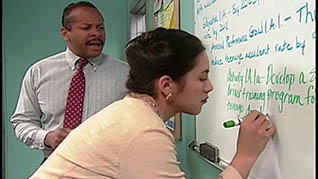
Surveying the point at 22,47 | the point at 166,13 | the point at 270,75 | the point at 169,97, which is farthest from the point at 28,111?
the point at 22,47

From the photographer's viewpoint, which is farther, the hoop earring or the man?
the man

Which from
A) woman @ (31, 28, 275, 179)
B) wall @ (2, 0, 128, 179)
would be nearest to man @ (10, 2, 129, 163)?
woman @ (31, 28, 275, 179)

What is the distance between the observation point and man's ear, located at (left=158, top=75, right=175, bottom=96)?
1139mm

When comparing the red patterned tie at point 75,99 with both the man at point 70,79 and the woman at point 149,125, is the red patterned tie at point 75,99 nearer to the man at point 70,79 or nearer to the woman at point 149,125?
the man at point 70,79

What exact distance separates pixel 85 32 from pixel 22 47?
186cm

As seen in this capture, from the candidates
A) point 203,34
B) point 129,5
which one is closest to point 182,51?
point 203,34

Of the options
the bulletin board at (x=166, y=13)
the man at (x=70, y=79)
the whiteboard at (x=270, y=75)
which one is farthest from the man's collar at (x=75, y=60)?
the whiteboard at (x=270, y=75)

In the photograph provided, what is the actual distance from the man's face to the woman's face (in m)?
1.00

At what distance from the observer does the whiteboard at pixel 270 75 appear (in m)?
0.99

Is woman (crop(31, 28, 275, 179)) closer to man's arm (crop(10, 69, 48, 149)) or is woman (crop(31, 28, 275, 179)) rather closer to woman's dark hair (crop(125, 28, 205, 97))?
woman's dark hair (crop(125, 28, 205, 97))

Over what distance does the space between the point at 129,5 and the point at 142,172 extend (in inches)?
115

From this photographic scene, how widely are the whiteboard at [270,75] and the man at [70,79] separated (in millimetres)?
642

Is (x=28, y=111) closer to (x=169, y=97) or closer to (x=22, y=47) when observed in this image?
(x=169, y=97)

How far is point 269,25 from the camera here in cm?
116
